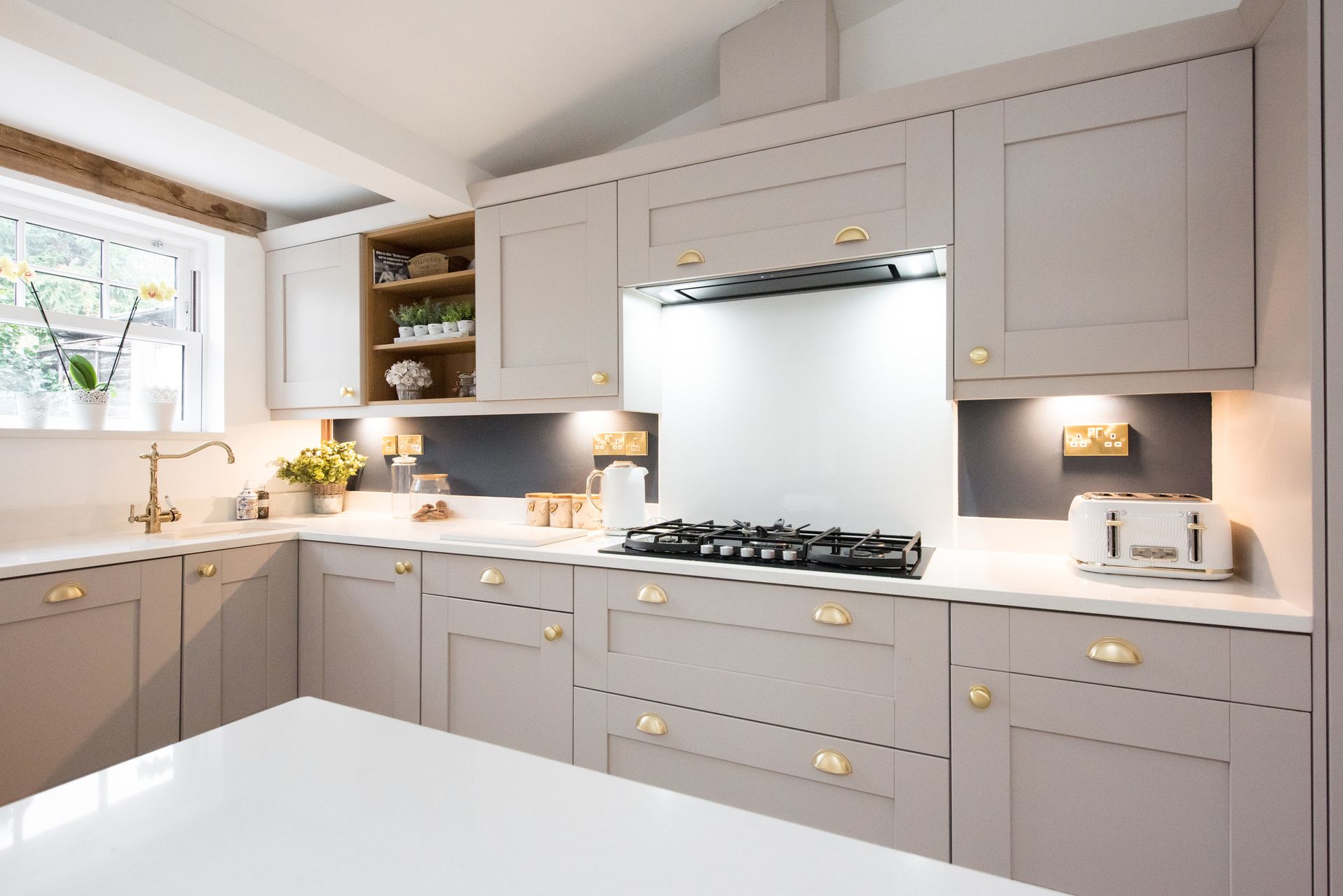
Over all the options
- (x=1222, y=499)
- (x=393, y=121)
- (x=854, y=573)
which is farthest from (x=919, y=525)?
(x=393, y=121)

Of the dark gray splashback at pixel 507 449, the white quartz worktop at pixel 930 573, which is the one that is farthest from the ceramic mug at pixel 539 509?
the white quartz worktop at pixel 930 573

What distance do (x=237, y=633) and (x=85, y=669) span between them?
17.8 inches

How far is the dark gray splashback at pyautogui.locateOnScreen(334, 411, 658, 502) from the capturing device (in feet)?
8.99

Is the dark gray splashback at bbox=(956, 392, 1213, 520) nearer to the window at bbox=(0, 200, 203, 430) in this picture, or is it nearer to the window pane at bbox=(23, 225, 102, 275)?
the window at bbox=(0, 200, 203, 430)

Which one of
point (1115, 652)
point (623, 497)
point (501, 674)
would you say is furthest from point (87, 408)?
point (1115, 652)

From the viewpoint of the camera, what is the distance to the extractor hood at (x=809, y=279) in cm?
197

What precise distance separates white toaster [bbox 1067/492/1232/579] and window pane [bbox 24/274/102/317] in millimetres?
3442

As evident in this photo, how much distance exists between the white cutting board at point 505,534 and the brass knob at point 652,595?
442 mm

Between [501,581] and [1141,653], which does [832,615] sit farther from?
[501,581]

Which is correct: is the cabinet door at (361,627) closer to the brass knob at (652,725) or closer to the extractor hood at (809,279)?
the brass knob at (652,725)

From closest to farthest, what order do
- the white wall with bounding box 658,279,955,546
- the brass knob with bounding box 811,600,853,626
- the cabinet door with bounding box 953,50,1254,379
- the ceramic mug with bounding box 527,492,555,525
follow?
1. the cabinet door with bounding box 953,50,1254,379
2. the brass knob with bounding box 811,600,853,626
3. the white wall with bounding box 658,279,955,546
4. the ceramic mug with bounding box 527,492,555,525

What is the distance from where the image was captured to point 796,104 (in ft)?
6.72

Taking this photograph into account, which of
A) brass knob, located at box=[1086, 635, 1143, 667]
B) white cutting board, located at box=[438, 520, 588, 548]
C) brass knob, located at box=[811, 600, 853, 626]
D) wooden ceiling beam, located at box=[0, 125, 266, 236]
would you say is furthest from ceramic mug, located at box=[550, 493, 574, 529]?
wooden ceiling beam, located at box=[0, 125, 266, 236]

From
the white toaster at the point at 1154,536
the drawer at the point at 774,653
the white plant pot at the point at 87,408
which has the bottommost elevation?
the drawer at the point at 774,653
